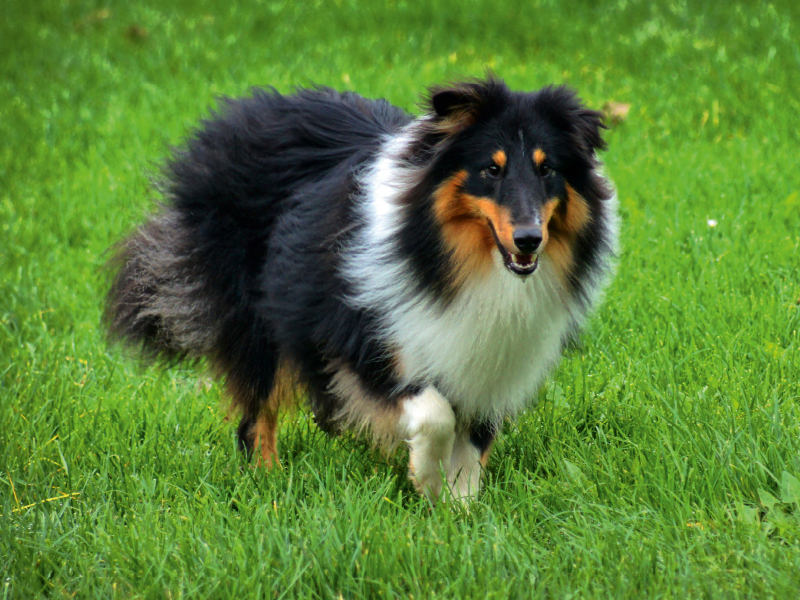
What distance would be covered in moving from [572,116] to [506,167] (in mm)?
344

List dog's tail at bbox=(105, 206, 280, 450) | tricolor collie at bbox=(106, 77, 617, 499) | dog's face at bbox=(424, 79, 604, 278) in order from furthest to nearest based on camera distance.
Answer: dog's tail at bbox=(105, 206, 280, 450)
tricolor collie at bbox=(106, 77, 617, 499)
dog's face at bbox=(424, 79, 604, 278)

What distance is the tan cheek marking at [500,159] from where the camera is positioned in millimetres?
3035

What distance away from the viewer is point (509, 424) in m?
3.74

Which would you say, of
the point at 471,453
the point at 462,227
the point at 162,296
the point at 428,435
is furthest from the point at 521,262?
the point at 162,296

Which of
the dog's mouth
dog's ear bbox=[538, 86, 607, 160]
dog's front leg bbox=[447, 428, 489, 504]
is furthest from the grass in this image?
dog's ear bbox=[538, 86, 607, 160]

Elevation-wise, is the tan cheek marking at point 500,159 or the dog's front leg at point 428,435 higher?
the tan cheek marking at point 500,159

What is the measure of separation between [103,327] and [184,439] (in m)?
1.01


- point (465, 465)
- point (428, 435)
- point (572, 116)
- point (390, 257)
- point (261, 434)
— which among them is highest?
point (572, 116)

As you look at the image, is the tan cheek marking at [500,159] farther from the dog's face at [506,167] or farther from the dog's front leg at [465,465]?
the dog's front leg at [465,465]

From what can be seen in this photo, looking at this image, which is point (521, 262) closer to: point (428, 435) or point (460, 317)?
point (460, 317)

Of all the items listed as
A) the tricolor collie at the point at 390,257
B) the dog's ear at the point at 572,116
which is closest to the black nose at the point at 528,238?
the tricolor collie at the point at 390,257

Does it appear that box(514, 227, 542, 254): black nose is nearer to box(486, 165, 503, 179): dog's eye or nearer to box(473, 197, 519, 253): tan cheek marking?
box(473, 197, 519, 253): tan cheek marking

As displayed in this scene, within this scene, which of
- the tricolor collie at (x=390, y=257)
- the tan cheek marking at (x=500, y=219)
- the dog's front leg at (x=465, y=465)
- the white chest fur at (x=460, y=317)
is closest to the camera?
the tan cheek marking at (x=500, y=219)

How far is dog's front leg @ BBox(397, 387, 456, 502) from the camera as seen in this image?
10.7 feet
